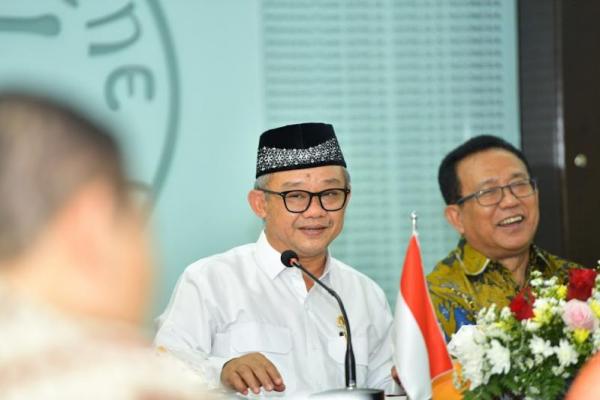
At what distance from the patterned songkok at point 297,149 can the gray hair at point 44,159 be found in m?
2.16

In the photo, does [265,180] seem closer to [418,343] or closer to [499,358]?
[418,343]

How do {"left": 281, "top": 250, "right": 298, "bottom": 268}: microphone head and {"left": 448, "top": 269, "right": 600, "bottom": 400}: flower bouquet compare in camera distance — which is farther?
{"left": 281, "top": 250, "right": 298, "bottom": 268}: microphone head

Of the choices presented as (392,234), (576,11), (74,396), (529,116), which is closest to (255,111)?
(392,234)

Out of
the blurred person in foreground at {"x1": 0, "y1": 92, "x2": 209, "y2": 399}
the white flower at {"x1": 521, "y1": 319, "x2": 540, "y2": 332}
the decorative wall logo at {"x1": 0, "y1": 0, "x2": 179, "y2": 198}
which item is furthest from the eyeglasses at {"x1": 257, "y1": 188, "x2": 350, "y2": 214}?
the blurred person in foreground at {"x1": 0, "y1": 92, "x2": 209, "y2": 399}

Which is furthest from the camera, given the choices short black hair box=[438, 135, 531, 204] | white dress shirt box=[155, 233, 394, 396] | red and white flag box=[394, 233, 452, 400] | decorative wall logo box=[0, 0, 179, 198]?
decorative wall logo box=[0, 0, 179, 198]

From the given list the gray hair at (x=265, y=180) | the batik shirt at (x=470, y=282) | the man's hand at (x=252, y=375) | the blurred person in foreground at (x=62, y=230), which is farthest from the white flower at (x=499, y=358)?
the blurred person in foreground at (x=62, y=230)

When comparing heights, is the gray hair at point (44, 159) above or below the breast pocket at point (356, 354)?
above

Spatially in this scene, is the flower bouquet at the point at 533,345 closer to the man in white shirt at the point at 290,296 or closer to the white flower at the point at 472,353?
the white flower at the point at 472,353

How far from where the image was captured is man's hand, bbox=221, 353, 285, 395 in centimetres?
262

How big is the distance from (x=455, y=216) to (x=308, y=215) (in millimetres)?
647

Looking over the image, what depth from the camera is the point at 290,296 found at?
3.27 metres

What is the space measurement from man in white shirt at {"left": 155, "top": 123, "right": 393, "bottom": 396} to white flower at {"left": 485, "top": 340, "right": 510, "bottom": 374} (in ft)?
2.90

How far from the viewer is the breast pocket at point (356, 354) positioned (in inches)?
125

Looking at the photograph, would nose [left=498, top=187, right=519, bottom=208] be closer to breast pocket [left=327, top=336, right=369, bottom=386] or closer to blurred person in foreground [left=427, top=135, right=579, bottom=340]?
blurred person in foreground [left=427, top=135, right=579, bottom=340]
